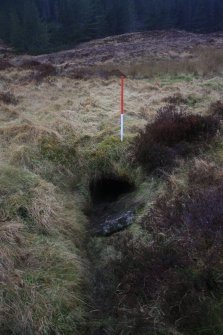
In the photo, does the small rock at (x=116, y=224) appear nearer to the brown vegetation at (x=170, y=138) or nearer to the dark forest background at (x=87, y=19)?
the brown vegetation at (x=170, y=138)

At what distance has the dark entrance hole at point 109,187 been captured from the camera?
6.65 meters

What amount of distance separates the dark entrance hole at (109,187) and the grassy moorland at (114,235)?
0.31 feet

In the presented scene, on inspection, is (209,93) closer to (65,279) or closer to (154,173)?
(154,173)

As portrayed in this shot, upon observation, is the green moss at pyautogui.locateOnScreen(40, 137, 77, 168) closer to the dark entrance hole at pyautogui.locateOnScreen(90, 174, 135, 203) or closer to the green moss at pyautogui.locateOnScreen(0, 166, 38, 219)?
the dark entrance hole at pyautogui.locateOnScreen(90, 174, 135, 203)

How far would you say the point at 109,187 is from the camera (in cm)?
698

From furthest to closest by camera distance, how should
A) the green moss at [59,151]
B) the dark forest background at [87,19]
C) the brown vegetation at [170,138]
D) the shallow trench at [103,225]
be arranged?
the dark forest background at [87,19] < the green moss at [59,151] < the brown vegetation at [170,138] < the shallow trench at [103,225]

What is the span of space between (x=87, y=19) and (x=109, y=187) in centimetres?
4075

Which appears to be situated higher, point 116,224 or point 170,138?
point 170,138

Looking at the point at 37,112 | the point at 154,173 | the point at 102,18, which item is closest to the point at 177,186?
the point at 154,173

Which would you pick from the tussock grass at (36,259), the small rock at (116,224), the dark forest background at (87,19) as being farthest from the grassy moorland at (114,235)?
the dark forest background at (87,19)

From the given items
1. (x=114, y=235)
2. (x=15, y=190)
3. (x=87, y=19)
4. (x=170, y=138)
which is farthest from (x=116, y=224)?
(x=87, y=19)

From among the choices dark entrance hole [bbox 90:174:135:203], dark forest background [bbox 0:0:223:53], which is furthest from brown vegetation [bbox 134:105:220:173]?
dark forest background [bbox 0:0:223:53]

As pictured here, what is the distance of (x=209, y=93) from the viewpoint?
10391 mm

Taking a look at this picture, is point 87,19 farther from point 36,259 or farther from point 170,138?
point 36,259
